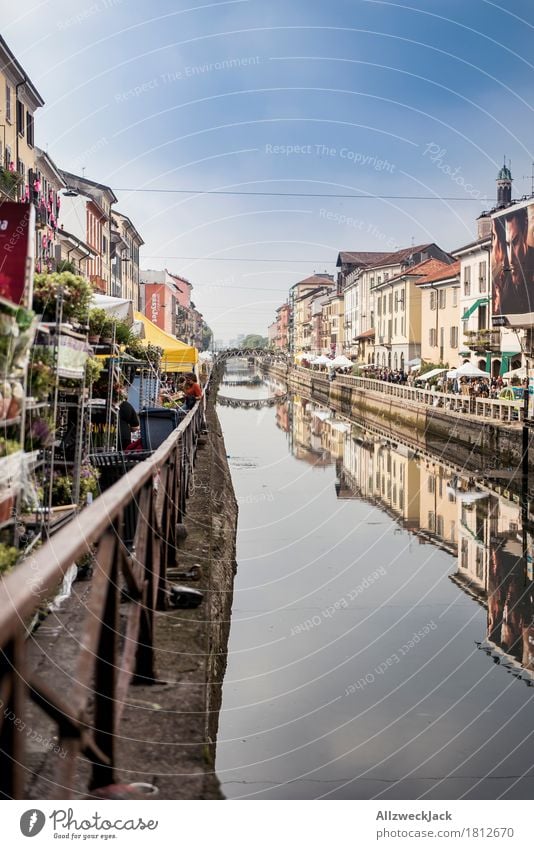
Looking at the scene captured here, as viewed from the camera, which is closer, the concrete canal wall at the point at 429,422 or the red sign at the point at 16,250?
the red sign at the point at 16,250

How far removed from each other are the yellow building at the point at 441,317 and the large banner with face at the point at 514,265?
922 centimetres

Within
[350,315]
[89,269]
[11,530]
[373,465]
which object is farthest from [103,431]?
[350,315]

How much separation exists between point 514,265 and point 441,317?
621 inches

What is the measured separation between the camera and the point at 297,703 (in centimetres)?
928

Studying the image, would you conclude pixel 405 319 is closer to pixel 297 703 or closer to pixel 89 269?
pixel 89 269

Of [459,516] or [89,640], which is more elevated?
[89,640]

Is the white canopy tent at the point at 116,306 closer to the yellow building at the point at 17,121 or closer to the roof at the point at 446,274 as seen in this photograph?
the yellow building at the point at 17,121

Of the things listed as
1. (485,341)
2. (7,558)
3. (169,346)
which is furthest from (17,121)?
(7,558)

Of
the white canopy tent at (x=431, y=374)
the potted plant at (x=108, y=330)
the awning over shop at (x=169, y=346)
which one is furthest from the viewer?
the white canopy tent at (x=431, y=374)

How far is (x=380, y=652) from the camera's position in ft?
36.4

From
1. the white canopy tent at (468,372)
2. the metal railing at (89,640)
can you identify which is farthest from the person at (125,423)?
the white canopy tent at (468,372)

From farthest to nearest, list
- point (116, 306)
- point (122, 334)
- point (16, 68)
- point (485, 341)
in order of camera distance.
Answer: point (485, 341) < point (16, 68) < point (116, 306) < point (122, 334)

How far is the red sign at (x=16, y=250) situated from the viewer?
4676 mm

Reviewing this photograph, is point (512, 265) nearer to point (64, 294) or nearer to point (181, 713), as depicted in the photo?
point (64, 294)
